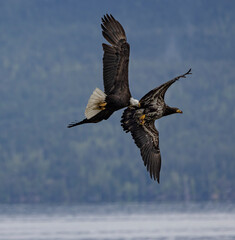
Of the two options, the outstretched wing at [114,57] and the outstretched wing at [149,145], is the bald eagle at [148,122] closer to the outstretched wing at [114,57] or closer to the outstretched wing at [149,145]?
the outstretched wing at [149,145]

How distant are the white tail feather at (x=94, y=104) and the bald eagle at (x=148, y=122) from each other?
46 centimetres

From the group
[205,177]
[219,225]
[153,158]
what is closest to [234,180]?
[205,177]

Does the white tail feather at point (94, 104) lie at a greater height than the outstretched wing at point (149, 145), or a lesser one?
greater

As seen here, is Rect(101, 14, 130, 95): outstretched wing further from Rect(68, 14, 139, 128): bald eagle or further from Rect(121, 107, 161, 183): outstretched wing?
Rect(121, 107, 161, 183): outstretched wing

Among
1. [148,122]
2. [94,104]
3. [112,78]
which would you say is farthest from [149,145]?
[94,104]

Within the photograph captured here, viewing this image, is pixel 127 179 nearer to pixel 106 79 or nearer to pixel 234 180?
pixel 234 180

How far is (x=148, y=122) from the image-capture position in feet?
55.4

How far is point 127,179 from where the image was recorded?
14375 centimetres

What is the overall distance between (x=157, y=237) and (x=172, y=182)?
96.5m

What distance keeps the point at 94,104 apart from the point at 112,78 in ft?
3.02

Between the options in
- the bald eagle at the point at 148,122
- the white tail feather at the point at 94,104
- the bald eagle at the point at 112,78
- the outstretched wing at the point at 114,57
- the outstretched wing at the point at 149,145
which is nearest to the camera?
the white tail feather at the point at 94,104

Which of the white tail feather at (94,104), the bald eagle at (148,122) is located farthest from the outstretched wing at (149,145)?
the white tail feather at (94,104)

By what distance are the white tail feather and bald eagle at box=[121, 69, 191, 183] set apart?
0.46 metres

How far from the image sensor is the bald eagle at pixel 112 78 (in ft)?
53.0
